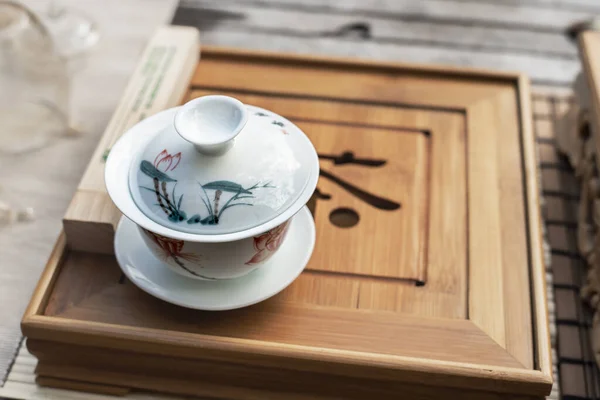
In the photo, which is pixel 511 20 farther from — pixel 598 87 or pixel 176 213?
pixel 176 213

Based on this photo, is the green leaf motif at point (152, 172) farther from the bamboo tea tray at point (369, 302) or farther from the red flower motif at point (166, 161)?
the bamboo tea tray at point (369, 302)

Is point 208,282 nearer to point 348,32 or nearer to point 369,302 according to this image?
point 369,302

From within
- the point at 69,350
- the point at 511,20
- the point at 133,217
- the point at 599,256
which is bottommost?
the point at 69,350

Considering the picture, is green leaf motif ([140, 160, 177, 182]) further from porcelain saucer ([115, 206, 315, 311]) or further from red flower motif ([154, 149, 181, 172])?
porcelain saucer ([115, 206, 315, 311])

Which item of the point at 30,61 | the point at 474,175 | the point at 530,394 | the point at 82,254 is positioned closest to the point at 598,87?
the point at 474,175

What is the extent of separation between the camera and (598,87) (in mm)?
881

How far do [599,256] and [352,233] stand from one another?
31 centimetres

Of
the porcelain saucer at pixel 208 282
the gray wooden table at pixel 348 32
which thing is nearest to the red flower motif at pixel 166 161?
the porcelain saucer at pixel 208 282

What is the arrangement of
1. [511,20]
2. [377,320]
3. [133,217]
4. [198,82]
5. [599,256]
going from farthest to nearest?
1. [511,20]
2. [198,82]
3. [599,256]
4. [377,320]
5. [133,217]

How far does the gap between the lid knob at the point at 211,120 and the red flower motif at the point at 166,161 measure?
2 centimetres

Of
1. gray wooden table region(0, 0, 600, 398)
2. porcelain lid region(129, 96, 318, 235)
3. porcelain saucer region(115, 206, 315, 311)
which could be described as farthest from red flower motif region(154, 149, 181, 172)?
gray wooden table region(0, 0, 600, 398)

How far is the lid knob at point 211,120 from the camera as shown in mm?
612

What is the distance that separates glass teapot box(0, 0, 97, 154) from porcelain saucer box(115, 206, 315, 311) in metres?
0.37

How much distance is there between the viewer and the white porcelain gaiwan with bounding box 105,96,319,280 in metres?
0.62
